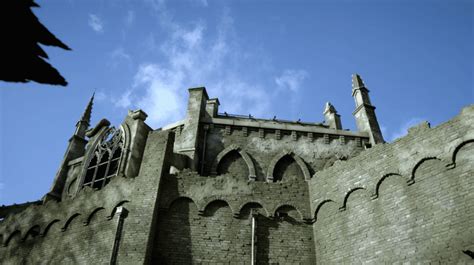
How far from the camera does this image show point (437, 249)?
10055mm

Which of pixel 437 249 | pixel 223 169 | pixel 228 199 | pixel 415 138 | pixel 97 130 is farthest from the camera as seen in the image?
pixel 97 130

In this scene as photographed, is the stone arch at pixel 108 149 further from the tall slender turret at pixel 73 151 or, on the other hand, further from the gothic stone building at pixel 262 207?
the tall slender turret at pixel 73 151

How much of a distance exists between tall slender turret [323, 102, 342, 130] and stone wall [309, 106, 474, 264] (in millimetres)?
8147

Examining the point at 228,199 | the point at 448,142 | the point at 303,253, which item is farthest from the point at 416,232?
the point at 228,199

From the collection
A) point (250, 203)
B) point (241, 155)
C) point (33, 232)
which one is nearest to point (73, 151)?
point (33, 232)

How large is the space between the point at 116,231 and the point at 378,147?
928cm

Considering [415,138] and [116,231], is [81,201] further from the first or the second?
[415,138]

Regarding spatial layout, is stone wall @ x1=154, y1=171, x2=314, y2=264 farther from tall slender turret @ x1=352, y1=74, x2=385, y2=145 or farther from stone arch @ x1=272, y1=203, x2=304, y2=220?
tall slender turret @ x1=352, y1=74, x2=385, y2=145

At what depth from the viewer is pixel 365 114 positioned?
67.6 feet

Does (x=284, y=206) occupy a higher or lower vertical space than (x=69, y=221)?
higher

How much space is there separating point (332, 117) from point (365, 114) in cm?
192

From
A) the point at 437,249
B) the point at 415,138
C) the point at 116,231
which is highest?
the point at 415,138

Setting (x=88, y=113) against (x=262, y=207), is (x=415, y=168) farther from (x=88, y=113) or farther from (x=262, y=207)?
(x=88, y=113)

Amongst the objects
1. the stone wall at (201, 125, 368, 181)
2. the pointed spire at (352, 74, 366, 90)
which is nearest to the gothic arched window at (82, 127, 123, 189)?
the stone wall at (201, 125, 368, 181)
